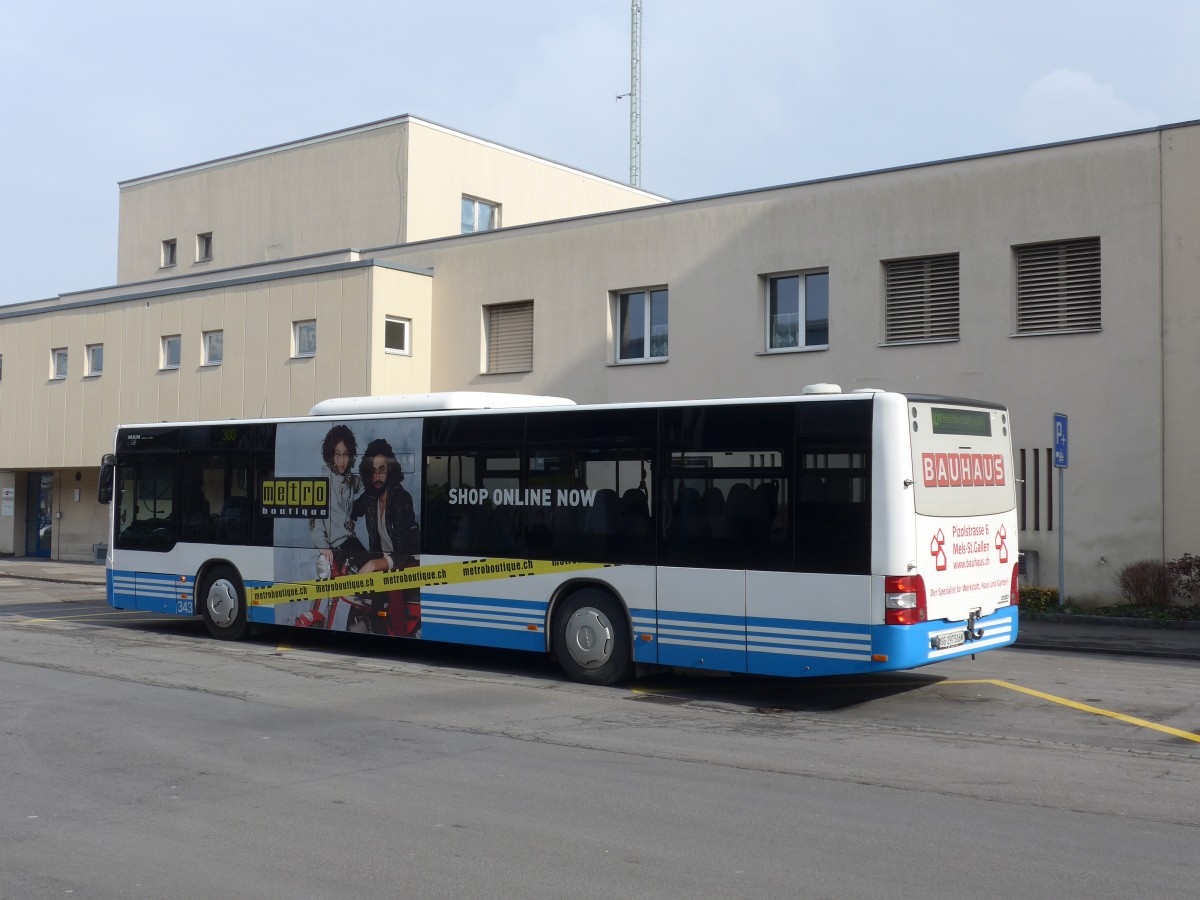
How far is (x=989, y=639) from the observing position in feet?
37.6

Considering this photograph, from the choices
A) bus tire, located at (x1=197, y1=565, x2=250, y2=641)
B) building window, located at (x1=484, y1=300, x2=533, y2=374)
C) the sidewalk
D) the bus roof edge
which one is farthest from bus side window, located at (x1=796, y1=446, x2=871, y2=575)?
building window, located at (x1=484, y1=300, x2=533, y2=374)

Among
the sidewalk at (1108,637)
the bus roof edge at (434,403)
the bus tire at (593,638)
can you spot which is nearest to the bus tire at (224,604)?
the bus roof edge at (434,403)

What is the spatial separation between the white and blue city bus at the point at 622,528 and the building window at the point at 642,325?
362 inches

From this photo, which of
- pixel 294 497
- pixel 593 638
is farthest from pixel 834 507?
pixel 294 497

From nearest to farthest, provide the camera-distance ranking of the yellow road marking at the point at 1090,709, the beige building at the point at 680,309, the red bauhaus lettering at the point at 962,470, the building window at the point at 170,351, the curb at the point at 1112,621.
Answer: the yellow road marking at the point at 1090,709, the red bauhaus lettering at the point at 962,470, the curb at the point at 1112,621, the beige building at the point at 680,309, the building window at the point at 170,351

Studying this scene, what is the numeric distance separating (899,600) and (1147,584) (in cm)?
877

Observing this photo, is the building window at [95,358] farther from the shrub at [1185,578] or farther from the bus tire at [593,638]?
the shrub at [1185,578]

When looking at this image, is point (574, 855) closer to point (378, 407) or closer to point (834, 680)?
point (834, 680)

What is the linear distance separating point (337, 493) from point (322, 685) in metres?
2.94

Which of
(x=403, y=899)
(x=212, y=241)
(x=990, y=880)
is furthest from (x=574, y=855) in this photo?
(x=212, y=241)

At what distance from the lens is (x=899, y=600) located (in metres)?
10.5

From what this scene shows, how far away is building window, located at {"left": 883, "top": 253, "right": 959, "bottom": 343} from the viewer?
65.4 ft

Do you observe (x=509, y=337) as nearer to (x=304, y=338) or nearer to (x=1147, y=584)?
(x=304, y=338)

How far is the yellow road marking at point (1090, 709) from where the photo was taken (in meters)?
9.87
